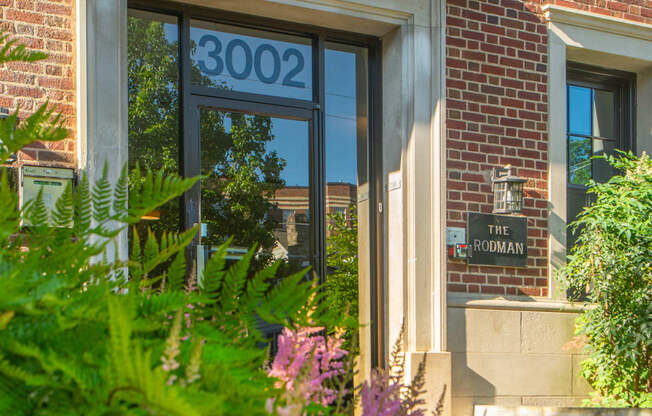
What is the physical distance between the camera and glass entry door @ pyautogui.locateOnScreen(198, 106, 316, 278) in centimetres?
513

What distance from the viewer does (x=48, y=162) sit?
4320 mm

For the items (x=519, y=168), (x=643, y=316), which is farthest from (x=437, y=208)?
(x=643, y=316)

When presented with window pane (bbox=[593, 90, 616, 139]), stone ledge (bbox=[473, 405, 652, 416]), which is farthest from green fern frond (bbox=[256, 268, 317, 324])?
window pane (bbox=[593, 90, 616, 139])

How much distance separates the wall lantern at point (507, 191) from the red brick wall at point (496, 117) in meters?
0.07

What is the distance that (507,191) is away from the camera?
5.55 meters

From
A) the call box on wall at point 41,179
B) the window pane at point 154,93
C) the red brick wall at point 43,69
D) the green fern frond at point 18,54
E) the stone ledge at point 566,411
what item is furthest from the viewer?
the window pane at point 154,93

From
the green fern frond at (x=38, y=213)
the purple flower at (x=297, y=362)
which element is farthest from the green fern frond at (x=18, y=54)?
the purple flower at (x=297, y=362)

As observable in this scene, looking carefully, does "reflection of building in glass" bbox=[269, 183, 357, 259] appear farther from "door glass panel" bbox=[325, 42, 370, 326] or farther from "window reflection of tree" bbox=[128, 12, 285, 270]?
"door glass panel" bbox=[325, 42, 370, 326]

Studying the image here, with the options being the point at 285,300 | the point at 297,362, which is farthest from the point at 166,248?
the point at 297,362

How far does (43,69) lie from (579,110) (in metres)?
4.61

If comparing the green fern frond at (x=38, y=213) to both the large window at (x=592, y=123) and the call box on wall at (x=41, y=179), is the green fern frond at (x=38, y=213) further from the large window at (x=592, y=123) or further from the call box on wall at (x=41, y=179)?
the large window at (x=592, y=123)

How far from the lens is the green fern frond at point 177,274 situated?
0.56 m

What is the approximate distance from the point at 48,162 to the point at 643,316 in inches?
172

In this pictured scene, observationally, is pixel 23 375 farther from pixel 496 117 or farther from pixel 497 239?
pixel 496 117
